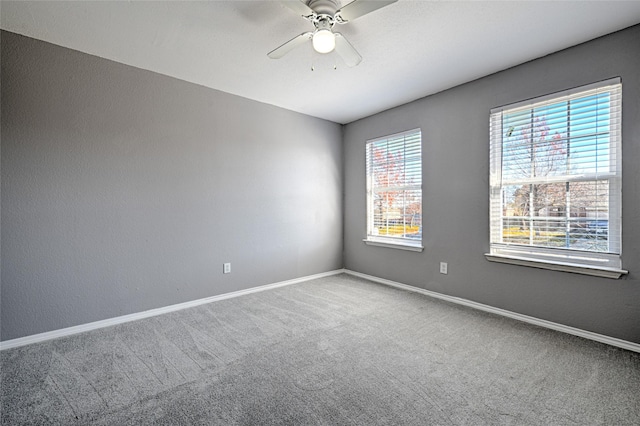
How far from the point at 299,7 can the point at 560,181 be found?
263cm

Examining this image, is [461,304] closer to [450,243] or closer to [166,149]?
[450,243]

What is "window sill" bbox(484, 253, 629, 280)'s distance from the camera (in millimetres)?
2275

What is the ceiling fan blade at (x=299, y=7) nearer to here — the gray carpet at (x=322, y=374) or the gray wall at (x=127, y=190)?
the gray wall at (x=127, y=190)

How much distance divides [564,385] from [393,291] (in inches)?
79.8

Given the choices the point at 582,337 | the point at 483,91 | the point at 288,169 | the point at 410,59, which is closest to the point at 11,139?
the point at 288,169

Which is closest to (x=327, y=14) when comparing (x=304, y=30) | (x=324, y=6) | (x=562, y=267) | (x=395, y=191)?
(x=324, y=6)

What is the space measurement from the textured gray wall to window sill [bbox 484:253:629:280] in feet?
0.18

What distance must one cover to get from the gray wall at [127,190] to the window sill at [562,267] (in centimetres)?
254

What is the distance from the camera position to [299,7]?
1807mm

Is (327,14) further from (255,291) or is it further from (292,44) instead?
(255,291)

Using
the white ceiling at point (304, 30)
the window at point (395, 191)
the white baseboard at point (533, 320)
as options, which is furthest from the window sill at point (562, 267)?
the white ceiling at point (304, 30)

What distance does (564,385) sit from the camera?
180 cm

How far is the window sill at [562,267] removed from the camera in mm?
2275

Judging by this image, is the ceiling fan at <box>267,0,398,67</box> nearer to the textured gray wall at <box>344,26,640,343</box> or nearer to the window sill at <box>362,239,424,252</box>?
the textured gray wall at <box>344,26,640,343</box>
